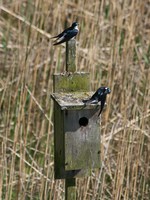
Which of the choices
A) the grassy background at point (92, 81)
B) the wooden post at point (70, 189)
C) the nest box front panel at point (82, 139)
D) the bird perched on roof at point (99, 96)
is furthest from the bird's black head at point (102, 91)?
the grassy background at point (92, 81)

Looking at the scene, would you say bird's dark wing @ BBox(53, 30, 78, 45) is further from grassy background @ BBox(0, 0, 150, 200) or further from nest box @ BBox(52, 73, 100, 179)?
grassy background @ BBox(0, 0, 150, 200)

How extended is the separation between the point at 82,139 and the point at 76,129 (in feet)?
0.13

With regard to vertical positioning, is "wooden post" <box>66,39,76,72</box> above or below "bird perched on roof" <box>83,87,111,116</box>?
above

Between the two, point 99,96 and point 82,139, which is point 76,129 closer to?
point 82,139

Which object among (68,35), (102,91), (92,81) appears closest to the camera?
(102,91)

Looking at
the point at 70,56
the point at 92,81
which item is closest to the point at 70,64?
the point at 70,56

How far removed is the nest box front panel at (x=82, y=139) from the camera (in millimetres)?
1768

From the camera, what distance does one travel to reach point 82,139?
5.90 ft

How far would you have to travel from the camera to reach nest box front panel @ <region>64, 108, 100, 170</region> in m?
1.77

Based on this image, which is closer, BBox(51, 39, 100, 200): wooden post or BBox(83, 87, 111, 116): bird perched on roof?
BBox(83, 87, 111, 116): bird perched on roof

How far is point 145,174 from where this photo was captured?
2.57 metres

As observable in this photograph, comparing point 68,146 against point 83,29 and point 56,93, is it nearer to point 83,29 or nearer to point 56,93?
point 56,93

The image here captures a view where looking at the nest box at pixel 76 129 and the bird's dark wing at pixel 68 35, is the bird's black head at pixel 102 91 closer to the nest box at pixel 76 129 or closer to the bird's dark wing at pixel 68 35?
the nest box at pixel 76 129

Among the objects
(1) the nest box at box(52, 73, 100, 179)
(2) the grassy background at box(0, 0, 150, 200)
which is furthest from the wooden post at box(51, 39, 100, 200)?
(2) the grassy background at box(0, 0, 150, 200)
